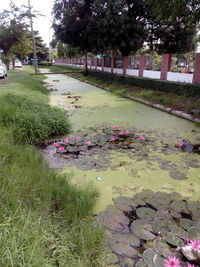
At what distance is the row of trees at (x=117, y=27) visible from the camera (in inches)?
376

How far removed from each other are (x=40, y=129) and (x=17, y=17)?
16.4 meters

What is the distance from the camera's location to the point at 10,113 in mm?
3615

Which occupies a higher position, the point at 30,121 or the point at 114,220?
the point at 30,121

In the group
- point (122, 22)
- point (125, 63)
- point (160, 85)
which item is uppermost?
point (122, 22)

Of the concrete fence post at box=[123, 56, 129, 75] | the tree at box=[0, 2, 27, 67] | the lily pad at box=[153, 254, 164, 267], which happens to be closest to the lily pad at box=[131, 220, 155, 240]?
the lily pad at box=[153, 254, 164, 267]

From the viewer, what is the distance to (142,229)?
1693mm

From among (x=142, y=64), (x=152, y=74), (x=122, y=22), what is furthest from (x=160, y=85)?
(x=122, y=22)

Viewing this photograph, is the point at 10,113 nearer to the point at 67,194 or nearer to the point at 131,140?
the point at 131,140

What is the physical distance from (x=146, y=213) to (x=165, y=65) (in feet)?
24.2

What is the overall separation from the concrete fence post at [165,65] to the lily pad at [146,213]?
7125 millimetres

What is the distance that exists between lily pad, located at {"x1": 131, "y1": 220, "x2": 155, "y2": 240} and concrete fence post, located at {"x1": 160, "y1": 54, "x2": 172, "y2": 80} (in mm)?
7300

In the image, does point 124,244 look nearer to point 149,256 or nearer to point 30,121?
point 149,256

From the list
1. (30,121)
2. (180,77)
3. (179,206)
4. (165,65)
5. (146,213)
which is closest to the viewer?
(146,213)

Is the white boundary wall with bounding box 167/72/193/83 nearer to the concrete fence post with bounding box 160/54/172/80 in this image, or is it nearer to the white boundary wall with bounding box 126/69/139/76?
the concrete fence post with bounding box 160/54/172/80
